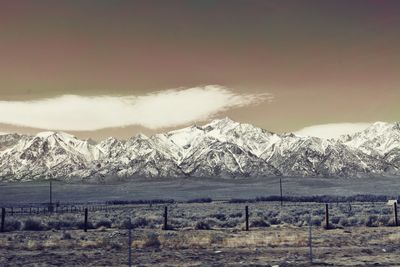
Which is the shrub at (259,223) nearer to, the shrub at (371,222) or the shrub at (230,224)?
the shrub at (230,224)

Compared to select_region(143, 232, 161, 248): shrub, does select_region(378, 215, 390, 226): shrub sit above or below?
below

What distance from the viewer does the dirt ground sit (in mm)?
22781

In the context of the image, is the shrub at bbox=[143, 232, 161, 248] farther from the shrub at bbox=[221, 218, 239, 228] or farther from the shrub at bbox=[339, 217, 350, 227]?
the shrub at bbox=[339, 217, 350, 227]

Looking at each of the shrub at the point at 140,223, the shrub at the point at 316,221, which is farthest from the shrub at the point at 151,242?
the shrub at the point at 316,221

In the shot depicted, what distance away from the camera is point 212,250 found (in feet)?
88.1

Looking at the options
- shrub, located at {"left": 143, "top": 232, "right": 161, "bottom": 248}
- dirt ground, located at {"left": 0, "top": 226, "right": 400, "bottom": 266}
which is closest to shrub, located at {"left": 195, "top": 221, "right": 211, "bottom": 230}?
dirt ground, located at {"left": 0, "top": 226, "right": 400, "bottom": 266}

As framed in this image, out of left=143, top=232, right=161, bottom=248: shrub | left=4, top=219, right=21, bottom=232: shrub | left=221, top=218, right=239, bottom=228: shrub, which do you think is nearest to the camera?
left=143, top=232, right=161, bottom=248: shrub

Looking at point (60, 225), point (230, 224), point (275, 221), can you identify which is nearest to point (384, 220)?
point (275, 221)

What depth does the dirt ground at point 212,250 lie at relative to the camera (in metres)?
22.8

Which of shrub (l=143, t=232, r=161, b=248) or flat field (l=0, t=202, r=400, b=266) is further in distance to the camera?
shrub (l=143, t=232, r=161, b=248)

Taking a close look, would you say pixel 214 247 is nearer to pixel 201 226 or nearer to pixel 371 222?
pixel 201 226

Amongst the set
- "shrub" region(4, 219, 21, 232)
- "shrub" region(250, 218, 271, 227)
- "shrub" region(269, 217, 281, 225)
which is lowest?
"shrub" region(269, 217, 281, 225)

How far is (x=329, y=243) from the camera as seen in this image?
2878 cm

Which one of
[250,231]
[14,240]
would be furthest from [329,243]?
[14,240]
